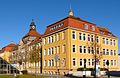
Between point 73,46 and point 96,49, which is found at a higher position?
point 73,46

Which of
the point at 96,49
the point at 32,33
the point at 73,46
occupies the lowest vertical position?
the point at 96,49

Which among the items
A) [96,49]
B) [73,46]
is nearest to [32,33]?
[96,49]

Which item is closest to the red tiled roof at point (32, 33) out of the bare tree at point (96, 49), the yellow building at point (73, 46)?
the yellow building at point (73, 46)

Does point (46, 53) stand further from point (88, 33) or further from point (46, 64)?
point (88, 33)

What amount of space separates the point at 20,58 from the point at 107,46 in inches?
1351

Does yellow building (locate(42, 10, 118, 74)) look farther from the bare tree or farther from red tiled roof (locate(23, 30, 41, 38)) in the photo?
red tiled roof (locate(23, 30, 41, 38))

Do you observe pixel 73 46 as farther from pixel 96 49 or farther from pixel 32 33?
pixel 32 33

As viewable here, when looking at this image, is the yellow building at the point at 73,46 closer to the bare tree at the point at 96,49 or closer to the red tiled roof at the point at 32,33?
the bare tree at the point at 96,49

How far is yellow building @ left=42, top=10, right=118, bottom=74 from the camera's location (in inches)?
2425

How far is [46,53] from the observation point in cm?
7244

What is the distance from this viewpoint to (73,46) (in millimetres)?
62219

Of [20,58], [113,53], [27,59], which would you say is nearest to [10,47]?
[20,58]

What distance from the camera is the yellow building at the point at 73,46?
61594 mm

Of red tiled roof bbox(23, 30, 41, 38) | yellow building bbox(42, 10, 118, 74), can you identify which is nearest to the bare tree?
yellow building bbox(42, 10, 118, 74)
